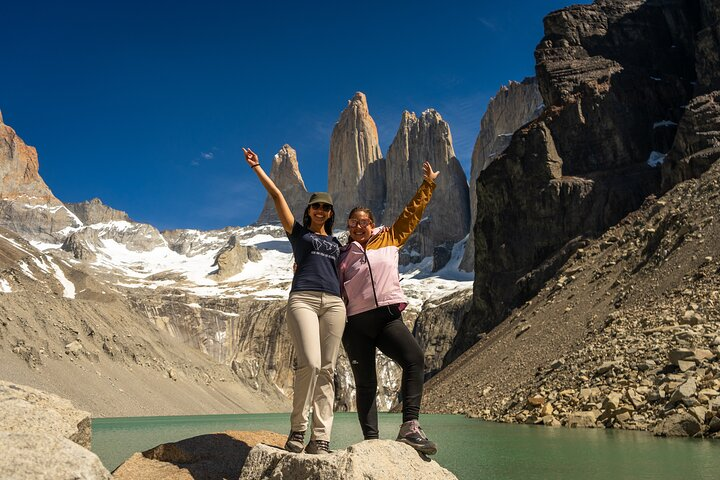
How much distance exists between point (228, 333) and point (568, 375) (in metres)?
107

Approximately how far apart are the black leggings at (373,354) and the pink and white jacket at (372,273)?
0.10 meters

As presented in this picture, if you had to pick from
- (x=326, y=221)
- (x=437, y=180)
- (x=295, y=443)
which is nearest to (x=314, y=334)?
(x=295, y=443)

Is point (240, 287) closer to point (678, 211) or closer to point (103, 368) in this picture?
point (103, 368)

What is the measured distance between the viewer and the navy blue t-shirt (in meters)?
6.21

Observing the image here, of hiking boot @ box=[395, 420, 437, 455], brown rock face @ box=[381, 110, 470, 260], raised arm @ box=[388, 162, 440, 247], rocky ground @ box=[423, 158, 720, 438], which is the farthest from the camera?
brown rock face @ box=[381, 110, 470, 260]

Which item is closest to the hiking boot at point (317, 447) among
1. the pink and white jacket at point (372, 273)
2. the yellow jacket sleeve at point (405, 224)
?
the pink and white jacket at point (372, 273)

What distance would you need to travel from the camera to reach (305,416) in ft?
20.0

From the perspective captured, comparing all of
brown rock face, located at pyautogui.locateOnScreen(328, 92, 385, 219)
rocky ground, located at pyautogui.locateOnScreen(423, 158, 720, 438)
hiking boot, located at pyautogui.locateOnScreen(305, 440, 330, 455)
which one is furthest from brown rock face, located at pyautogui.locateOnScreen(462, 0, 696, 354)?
brown rock face, located at pyautogui.locateOnScreen(328, 92, 385, 219)

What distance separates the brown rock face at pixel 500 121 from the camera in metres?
129

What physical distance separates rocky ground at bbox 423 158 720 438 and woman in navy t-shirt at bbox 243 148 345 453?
1149 cm

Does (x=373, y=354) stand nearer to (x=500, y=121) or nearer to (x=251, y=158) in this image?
(x=251, y=158)

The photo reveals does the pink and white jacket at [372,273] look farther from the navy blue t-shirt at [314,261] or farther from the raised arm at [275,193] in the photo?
the raised arm at [275,193]

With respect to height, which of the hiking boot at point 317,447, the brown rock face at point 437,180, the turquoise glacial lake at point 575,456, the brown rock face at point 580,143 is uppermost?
the brown rock face at point 437,180

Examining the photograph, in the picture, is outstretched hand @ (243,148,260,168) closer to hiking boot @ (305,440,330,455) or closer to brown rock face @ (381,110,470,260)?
hiking boot @ (305,440,330,455)
